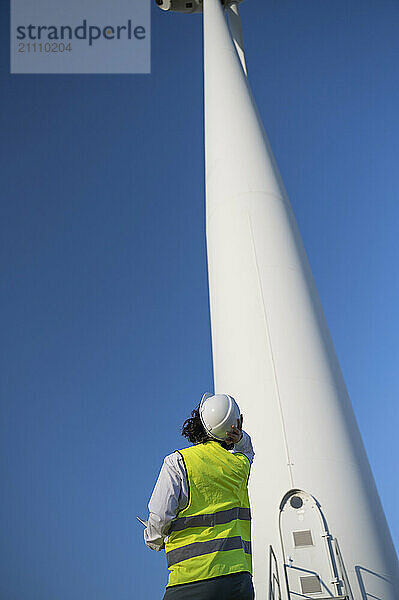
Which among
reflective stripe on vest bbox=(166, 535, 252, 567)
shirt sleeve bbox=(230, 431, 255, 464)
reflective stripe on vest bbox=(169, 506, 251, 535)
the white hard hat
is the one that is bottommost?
reflective stripe on vest bbox=(166, 535, 252, 567)

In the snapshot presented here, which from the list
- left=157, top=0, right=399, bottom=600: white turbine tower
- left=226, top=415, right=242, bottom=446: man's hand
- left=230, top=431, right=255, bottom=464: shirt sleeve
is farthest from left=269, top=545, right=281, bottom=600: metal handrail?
left=226, top=415, right=242, bottom=446: man's hand

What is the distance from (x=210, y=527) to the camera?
3.01 meters

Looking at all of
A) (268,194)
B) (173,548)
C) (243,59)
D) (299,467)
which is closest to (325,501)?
(299,467)

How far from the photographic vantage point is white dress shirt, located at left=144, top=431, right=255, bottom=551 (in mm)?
2938

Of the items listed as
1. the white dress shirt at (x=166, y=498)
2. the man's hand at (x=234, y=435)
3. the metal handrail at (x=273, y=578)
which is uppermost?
the man's hand at (x=234, y=435)

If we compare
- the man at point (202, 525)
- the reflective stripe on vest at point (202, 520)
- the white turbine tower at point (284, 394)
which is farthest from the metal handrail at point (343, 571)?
the reflective stripe on vest at point (202, 520)

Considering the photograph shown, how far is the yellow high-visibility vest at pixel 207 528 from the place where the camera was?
293cm

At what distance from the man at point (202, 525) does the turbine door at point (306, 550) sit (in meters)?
2.92

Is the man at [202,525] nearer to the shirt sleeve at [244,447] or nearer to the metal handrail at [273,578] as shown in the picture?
the shirt sleeve at [244,447]

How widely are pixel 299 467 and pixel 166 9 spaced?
15353 millimetres

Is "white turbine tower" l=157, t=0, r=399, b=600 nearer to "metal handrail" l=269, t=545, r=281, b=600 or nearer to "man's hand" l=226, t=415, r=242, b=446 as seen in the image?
"metal handrail" l=269, t=545, r=281, b=600

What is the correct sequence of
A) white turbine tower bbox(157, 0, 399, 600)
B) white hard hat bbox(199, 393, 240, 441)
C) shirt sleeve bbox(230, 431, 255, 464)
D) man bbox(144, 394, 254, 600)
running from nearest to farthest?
man bbox(144, 394, 254, 600)
white hard hat bbox(199, 393, 240, 441)
shirt sleeve bbox(230, 431, 255, 464)
white turbine tower bbox(157, 0, 399, 600)

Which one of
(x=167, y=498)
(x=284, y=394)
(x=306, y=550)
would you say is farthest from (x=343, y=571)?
(x=167, y=498)

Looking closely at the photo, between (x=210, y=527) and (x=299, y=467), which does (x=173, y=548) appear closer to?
(x=210, y=527)
